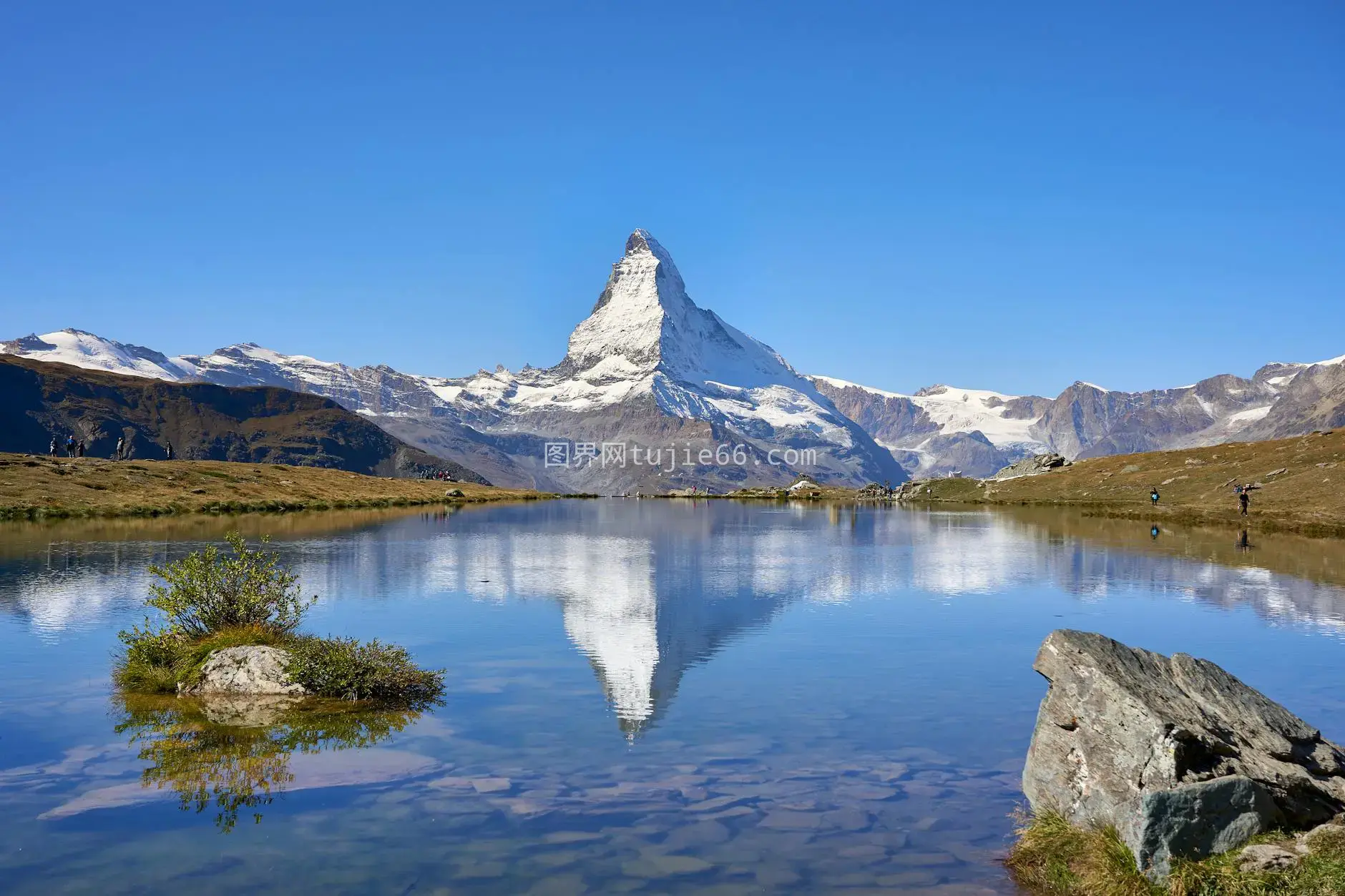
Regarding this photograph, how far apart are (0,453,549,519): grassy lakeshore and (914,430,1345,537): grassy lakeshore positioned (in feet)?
339

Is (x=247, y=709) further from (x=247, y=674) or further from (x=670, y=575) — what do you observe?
(x=670, y=575)

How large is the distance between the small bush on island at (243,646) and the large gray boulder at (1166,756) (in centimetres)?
1679

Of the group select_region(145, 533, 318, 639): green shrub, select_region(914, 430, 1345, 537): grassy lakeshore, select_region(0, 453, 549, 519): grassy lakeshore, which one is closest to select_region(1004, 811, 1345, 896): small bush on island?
select_region(145, 533, 318, 639): green shrub

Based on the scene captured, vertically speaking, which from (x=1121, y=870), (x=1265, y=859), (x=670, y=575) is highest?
(x=670, y=575)

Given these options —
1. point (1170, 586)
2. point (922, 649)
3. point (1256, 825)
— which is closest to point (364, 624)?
point (922, 649)

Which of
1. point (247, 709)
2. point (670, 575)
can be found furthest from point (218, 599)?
point (670, 575)

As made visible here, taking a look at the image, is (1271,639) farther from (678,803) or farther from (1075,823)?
(678,803)

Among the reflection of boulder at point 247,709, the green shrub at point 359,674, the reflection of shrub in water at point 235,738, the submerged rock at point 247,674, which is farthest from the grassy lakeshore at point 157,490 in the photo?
the reflection of shrub in water at point 235,738

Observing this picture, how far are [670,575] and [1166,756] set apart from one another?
150ft

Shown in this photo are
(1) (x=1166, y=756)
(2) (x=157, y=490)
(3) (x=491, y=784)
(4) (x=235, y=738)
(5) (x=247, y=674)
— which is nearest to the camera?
(1) (x=1166, y=756)

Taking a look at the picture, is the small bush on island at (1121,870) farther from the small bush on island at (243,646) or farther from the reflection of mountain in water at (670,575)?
the small bush on island at (243,646)

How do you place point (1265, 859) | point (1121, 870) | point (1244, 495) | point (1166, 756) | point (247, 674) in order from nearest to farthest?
1. point (1265, 859)
2. point (1121, 870)
3. point (1166, 756)
4. point (247, 674)
5. point (1244, 495)

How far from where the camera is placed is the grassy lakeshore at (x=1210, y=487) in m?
94.0

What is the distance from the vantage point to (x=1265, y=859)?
48.0 feet
